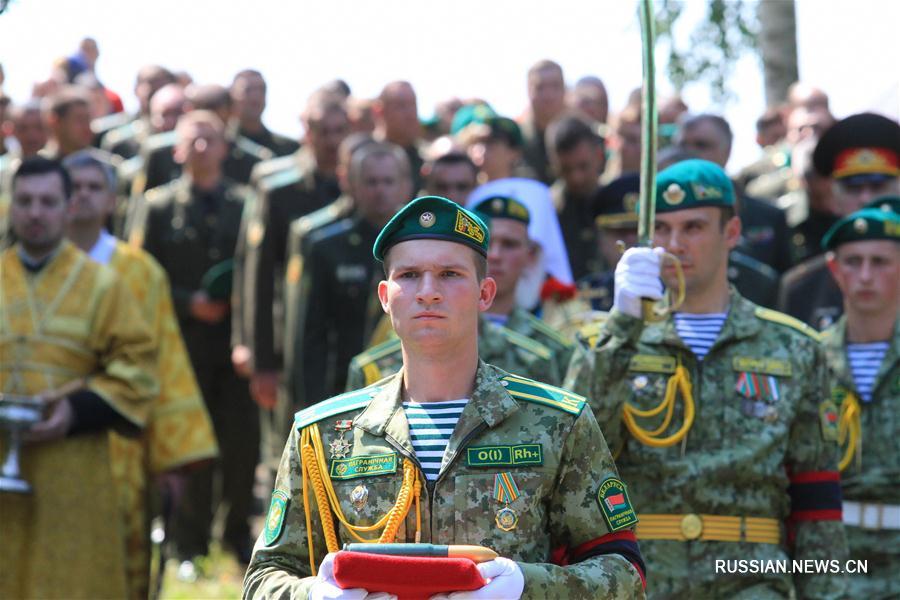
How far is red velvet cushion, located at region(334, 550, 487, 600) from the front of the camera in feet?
14.3

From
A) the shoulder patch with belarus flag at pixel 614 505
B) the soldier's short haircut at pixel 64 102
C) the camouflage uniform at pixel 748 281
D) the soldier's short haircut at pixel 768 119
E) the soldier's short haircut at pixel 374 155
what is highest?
the soldier's short haircut at pixel 768 119

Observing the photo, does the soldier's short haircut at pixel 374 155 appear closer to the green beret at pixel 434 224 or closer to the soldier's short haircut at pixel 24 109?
the soldier's short haircut at pixel 24 109

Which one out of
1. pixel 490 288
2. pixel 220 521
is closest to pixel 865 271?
pixel 490 288

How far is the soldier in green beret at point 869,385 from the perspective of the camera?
24.2ft

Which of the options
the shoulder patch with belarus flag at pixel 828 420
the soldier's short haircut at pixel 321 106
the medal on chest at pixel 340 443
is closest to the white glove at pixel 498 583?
the medal on chest at pixel 340 443

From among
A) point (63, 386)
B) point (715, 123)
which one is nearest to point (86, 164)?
point (63, 386)

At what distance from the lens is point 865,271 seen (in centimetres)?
781

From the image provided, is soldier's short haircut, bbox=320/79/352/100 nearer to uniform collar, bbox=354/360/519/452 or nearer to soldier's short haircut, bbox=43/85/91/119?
soldier's short haircut, bbox=43/85/91/119

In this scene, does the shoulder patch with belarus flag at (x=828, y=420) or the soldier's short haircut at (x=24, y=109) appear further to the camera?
the soldier's short haircut at (x=24, y=109)

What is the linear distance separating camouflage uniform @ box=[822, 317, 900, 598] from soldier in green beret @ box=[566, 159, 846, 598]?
85cm

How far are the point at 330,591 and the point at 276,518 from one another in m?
0.53

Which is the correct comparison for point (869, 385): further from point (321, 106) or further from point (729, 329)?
point (321, 106)

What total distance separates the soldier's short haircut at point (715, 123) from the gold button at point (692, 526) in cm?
476

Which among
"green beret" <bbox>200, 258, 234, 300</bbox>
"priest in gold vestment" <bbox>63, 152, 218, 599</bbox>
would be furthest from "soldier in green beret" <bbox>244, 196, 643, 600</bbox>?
"green beret" <bbox>200, 258, 234, 300</bbox>
